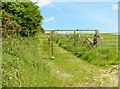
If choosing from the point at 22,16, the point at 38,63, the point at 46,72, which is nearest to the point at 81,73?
the point at 46,72

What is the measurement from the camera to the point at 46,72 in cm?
1041

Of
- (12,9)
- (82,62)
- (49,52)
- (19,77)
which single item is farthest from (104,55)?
(19,77)

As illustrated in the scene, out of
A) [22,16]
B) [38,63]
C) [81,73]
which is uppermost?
[22,16]

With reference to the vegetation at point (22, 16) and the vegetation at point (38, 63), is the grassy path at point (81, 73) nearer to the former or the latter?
the vegetation at point (38, 63)

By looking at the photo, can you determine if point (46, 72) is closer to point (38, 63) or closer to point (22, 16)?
point (38, 63)

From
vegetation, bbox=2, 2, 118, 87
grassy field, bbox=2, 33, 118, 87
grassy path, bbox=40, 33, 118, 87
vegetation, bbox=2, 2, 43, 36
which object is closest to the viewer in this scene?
grassy field, bbox=2, 33, 118, 87

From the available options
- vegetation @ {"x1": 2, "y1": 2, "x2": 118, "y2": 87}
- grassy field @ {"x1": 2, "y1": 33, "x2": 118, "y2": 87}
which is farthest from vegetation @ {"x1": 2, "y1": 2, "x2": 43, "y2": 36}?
grassy field @ {"x1": 2, "y1": 33, "x2": 118, "y2": 87}

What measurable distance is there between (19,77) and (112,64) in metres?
5.87

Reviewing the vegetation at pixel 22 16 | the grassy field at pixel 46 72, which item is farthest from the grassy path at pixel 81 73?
the vegetation at pixel 22 16

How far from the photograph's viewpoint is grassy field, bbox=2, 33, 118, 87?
315 inches

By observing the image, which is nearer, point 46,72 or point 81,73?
point 46,72

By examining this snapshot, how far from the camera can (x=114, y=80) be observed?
10.4 meters

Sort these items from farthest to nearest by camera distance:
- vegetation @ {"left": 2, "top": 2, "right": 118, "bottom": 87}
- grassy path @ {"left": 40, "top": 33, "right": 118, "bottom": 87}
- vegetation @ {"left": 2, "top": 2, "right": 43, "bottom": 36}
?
vegetation @ {"left": 2, "top": 2, "right": 43, "bottom": 36}, grassy path @ {"left": 40, "top": 33, "right": 118, "bottom": 87}, vegetation @ {"left": 2, "top": 2, "right": 118, "bottom": 87}

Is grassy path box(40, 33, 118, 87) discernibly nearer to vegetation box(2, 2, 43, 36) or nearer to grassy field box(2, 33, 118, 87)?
grassy field box(2, 33, 118, 87)
